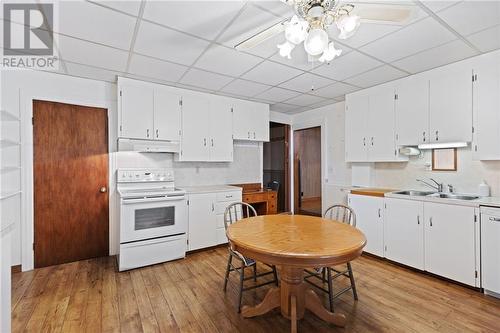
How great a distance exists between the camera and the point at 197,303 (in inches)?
87.7

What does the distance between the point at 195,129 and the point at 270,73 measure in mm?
1515

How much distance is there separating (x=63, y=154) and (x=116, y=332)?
8.02 ft

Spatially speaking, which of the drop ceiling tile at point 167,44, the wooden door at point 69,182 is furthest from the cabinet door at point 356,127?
the wooden door at point 69,182

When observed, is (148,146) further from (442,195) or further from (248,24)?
(442,195)

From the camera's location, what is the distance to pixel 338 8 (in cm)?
157

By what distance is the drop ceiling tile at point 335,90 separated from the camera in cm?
351

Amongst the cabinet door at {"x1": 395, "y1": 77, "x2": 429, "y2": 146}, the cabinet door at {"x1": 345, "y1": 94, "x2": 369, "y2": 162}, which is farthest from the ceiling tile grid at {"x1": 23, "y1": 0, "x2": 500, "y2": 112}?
the cabinet door at {"x1": 345, "y1": 94, "x2": 369, "y2": 162}

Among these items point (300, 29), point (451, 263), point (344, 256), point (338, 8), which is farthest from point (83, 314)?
point (451, 263)

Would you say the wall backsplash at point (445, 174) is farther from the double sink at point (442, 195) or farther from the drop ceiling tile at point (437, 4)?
the drop ceiling tile at point (437, 4)

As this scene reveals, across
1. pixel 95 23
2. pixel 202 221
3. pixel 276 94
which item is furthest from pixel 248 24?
pixel 202 221

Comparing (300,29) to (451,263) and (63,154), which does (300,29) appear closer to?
(451,263)

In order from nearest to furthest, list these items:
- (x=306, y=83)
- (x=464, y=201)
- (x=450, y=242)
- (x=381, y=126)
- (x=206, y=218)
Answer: (x=464, y=201) < (x=450, y=242) < (x=306, y=83) < (x=381, y=126) < (x=206, y=218)

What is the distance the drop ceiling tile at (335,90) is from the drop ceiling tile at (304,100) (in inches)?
6.8

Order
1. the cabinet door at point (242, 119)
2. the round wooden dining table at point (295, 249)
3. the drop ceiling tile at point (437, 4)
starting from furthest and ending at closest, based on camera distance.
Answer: the cabinet door at point (242, 119), the drop ceiling tile at point (437, 4), the round wooden dining table at point (295, 249)
